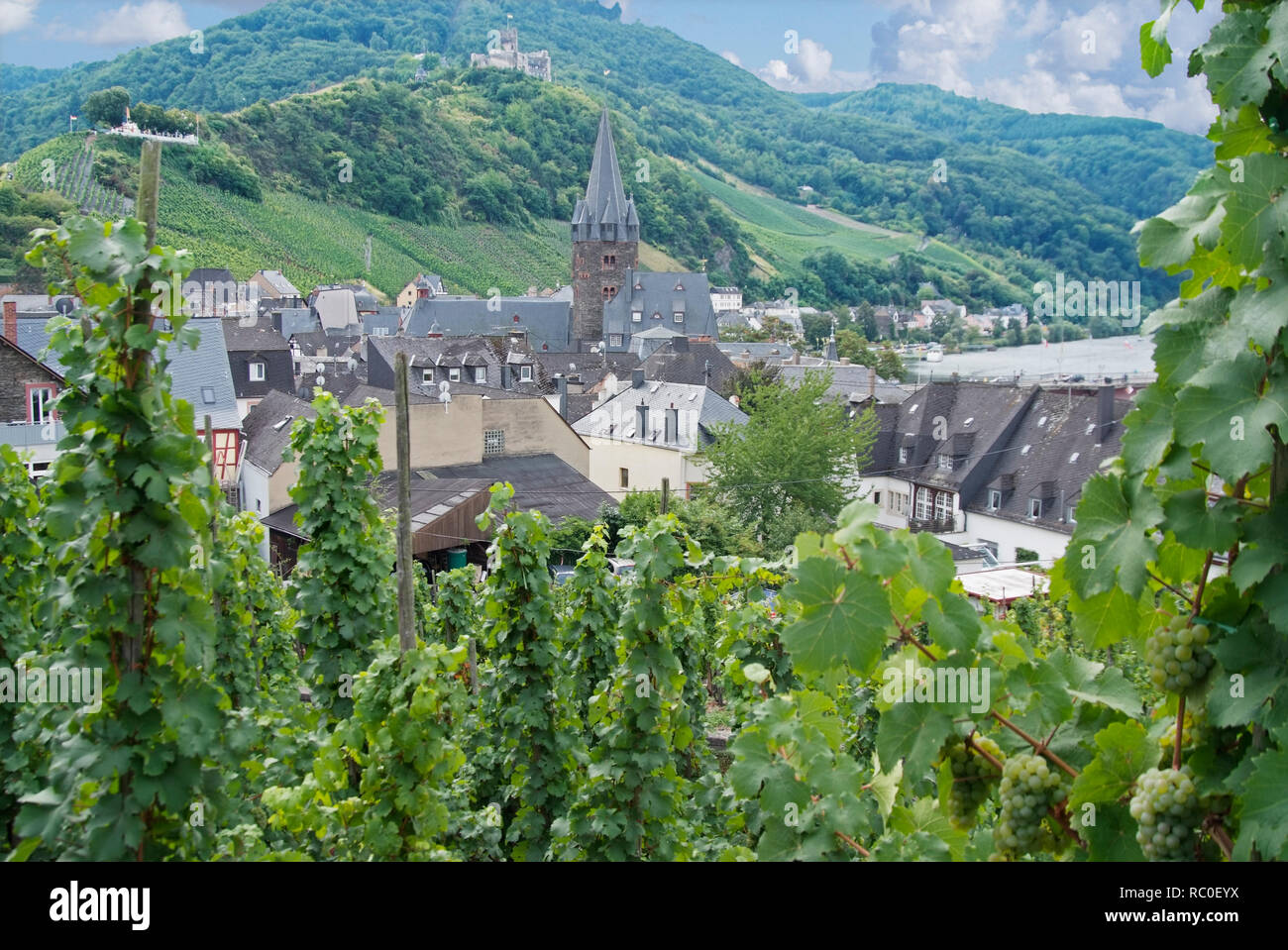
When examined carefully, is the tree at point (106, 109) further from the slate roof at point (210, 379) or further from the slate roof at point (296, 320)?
the slate roof at point (210, 379)

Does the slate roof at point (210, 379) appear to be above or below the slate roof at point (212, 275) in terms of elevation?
below

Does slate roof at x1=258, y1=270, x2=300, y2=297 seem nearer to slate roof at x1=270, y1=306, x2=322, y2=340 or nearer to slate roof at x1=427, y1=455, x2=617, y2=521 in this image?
slate roof at x1=270, y1=306, x2=322, y2=340

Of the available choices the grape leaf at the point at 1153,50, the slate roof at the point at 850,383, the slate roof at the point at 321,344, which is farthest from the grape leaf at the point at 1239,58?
the slate roof at the point at 321,344

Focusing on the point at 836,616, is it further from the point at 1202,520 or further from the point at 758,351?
the point at 758,351

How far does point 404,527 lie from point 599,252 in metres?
113

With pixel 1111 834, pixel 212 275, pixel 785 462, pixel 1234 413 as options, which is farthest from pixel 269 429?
pixel 212 275

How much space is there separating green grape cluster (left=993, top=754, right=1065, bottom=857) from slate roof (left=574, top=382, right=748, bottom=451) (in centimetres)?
3964

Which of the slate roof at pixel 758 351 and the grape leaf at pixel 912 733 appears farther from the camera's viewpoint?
the slate roof at pixel 758 351

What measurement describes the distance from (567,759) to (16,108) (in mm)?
173666

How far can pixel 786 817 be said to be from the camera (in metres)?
3.25

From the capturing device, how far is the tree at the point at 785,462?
1556 inches

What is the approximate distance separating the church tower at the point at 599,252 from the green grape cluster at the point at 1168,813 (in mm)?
115171

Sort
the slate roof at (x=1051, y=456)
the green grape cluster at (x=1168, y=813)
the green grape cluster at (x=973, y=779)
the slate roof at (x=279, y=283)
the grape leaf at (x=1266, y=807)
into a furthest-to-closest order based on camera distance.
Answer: the slate roof at (x=279, y=283), the slate roof at (x=1051, y=456), the green grape cluster at (x=973, y=779), the green grape cluster at (x=1168, y=813), the grape leaf at (x=1266, y=807)

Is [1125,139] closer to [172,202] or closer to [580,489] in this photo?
[172,202]
